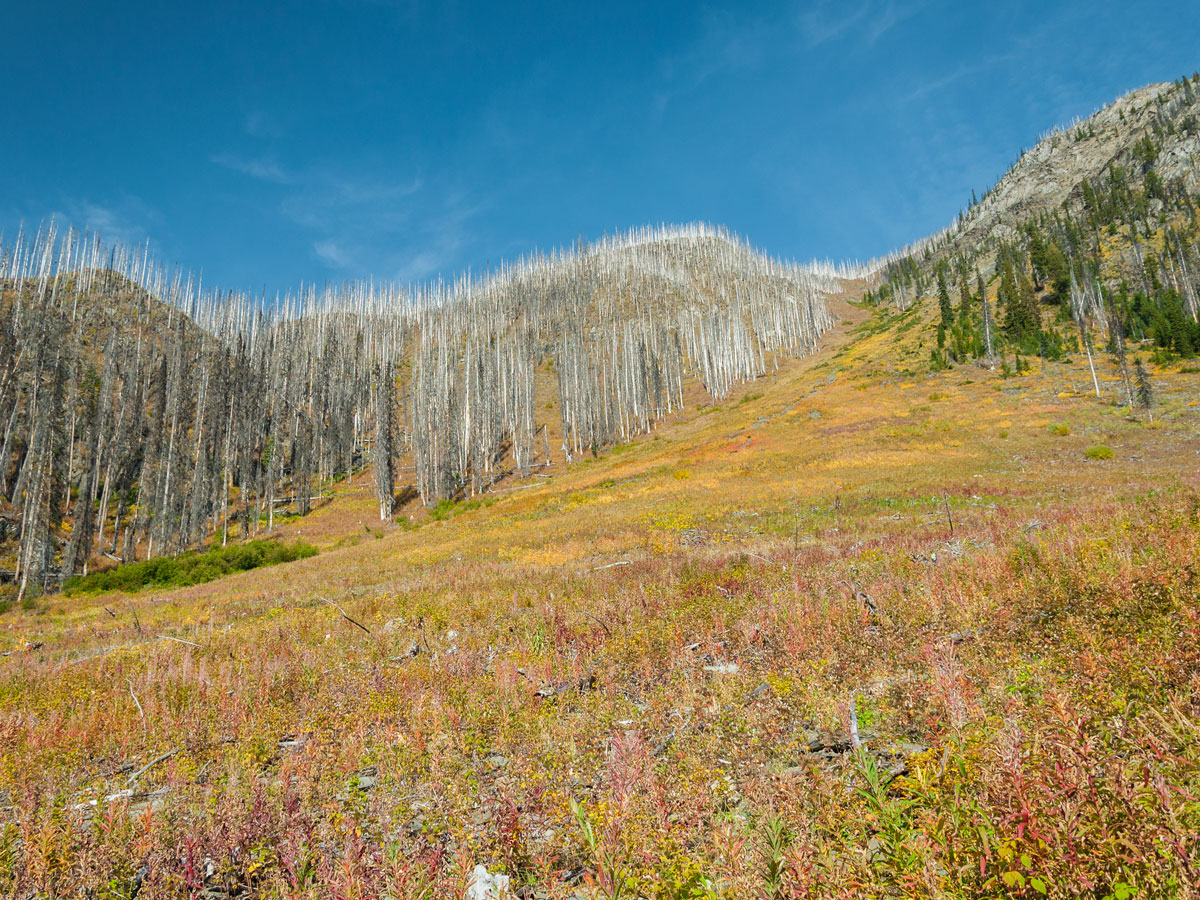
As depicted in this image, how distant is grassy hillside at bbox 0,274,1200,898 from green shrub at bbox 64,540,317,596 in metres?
17.0

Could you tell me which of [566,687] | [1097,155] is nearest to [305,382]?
[566,687]

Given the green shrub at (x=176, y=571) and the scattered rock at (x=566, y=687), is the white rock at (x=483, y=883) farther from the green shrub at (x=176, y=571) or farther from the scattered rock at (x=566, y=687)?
the green shrub at (x=176, y=571)

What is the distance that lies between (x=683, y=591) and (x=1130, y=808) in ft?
28.3

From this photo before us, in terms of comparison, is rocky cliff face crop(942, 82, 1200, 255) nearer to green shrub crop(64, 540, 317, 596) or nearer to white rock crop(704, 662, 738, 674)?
white rock crop(704, 662, 738, 674)

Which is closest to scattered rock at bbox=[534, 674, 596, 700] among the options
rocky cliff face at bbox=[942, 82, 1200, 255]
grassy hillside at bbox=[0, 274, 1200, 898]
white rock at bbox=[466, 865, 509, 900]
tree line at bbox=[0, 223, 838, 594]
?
grassy hillside at bbox=[0, 274, 1200, 898]

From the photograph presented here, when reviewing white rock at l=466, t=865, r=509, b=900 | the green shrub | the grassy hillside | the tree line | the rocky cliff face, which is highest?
the rocky cliff face

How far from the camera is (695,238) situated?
159375 millimetres

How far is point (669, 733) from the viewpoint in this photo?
17.1ft

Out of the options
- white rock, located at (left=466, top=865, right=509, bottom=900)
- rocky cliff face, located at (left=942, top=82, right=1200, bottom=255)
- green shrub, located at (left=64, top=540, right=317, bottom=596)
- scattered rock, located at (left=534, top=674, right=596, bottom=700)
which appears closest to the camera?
white rock, located at (left=466, top=865, right=509, bottom=900)

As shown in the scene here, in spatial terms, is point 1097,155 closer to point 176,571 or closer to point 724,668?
point 724,668

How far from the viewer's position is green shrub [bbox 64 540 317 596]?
98.2 feet

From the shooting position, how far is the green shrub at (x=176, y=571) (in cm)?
2992

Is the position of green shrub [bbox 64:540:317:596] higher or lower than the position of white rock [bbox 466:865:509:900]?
higher

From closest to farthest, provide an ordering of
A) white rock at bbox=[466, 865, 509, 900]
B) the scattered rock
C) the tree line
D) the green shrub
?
white rock at bbox=[466, 865, 509, 900], the scattered rock, the green shrub, the tree line
